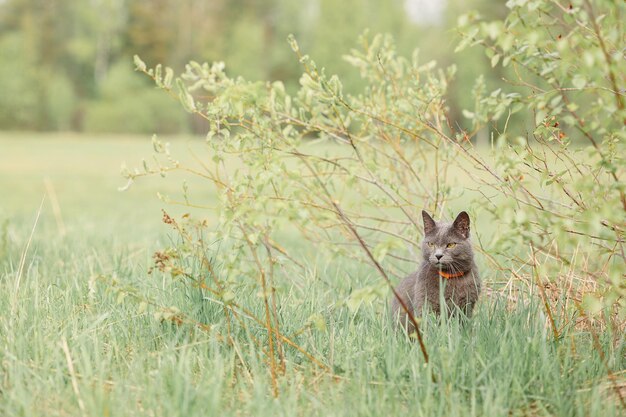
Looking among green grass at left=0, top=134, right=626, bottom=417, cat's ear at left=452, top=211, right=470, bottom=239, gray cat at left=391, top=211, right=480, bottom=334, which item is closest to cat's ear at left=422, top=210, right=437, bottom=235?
gray cat at left=391, top=211, right=480, bottom=334

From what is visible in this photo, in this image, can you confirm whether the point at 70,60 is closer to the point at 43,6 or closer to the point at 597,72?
the point at 43,6

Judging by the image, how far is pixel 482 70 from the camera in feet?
134

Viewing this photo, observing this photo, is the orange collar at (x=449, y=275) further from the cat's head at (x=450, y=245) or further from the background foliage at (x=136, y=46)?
the background foliage at (x=136, y=46)

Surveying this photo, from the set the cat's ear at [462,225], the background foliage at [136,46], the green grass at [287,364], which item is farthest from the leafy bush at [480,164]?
the background foliage at [136,46]

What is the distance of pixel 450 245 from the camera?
399 centimetres

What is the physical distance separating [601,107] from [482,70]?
40.5 meters

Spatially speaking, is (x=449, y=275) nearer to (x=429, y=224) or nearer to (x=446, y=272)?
(x=446, y=272)

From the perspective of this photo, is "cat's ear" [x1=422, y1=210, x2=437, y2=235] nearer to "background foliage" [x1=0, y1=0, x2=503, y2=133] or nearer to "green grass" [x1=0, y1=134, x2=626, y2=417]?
"green grass" [x1=0, y1=134, x2=626, y2=417]

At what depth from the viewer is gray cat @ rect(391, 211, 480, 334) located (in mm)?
3930

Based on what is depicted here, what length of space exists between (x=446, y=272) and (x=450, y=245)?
182 mm

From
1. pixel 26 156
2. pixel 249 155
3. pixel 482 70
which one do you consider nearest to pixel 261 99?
pixel 249 155

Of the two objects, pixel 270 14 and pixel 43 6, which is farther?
pixel 270 14

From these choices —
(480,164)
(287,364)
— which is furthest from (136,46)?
(287,364)

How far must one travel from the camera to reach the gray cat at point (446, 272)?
12.9ft
